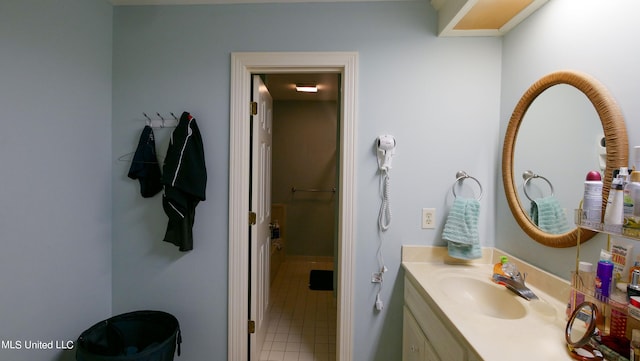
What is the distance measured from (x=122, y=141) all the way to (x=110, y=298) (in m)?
1.05

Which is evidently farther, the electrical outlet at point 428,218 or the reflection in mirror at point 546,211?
the electrical outlet at point 428,218

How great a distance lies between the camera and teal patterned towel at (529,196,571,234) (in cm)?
113

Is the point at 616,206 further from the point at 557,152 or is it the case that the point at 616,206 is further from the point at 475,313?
the point at 475,313

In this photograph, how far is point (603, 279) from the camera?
0.83 metres

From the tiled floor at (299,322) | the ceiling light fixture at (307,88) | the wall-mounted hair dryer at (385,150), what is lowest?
the tiled floor at (299,322)

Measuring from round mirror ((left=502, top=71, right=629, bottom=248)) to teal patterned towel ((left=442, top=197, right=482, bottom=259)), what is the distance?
0.20m

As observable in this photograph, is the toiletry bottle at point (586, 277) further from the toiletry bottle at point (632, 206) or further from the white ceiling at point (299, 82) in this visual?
the white ceiling at point (299, 82)

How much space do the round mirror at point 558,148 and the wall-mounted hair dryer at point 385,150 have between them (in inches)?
25.8

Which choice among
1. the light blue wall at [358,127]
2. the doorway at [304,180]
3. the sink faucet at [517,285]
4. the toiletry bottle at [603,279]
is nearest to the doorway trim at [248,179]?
the light blue wall at [358,127]

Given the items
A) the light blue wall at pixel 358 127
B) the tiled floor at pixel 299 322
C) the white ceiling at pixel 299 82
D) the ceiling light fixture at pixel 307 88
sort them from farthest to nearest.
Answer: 1. the ceiling light fixture at pixel 307 88
2. the white ceiling at pixel 299 82
3. the tiled floor at pixel 299 322
4. the light blue wall at pixel 358 127

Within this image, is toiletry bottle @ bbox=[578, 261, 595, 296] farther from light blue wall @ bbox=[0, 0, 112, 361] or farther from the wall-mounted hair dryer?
light blue wall @ bbox=[0, 0, 112, 361]

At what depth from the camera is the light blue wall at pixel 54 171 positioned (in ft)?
3.69
